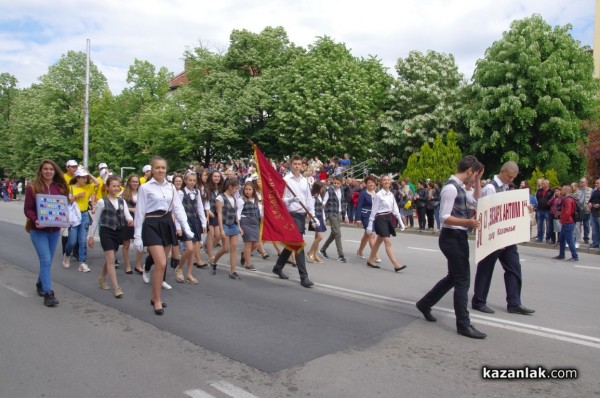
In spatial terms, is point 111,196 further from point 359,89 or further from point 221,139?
point 221,139

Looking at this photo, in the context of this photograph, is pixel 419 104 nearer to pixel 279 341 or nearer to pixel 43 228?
pixel 43 228

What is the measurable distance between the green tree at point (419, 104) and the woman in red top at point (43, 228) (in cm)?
2796

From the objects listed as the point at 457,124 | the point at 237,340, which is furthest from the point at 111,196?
the point at 457,124

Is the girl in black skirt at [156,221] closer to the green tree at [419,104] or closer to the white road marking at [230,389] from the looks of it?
the white road marking at [230,389]

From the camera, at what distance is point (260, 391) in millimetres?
4211

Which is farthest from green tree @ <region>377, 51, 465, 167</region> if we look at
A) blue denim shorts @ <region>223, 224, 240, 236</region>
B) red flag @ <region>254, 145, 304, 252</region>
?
red flag @ <region>254, 145, 304, 252</region>

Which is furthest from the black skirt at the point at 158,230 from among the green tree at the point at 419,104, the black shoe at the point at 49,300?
the green tree at the point at 419,104

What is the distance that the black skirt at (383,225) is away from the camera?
32.4 ft

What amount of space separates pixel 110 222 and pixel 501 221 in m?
5.56

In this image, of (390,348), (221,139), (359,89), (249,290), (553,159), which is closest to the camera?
(390,348)

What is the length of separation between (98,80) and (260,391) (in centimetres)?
5693

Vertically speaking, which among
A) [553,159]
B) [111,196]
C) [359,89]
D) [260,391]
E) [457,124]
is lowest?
[260,391]

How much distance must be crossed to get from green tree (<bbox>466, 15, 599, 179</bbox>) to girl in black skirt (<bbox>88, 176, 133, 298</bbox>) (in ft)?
82.8

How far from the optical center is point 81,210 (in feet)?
32.4
